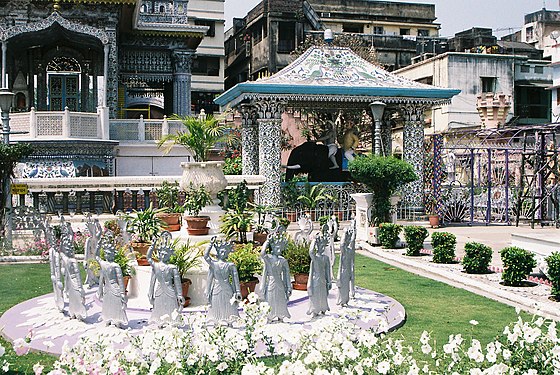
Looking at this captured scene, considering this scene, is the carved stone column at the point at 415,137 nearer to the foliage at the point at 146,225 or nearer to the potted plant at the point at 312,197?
the potted plant at the point at 312,197

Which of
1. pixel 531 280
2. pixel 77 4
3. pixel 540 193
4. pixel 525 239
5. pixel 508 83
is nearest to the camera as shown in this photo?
pixel 531 280

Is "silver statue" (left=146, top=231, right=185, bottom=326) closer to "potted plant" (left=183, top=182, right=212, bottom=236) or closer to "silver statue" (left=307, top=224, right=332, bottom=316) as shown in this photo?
"silver statue" (left=307, top=224, right=332, bottom=316)

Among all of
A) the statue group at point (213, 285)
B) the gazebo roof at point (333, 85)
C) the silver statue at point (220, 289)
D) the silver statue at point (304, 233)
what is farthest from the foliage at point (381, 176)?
the silver statue at point (220, 289)

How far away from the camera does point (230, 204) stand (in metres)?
13.8

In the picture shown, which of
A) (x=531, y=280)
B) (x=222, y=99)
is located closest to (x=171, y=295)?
(x=531, y=280)

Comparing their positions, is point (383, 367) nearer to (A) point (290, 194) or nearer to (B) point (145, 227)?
(B) point (145, 227)

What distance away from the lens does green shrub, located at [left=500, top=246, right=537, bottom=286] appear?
38.8 feet

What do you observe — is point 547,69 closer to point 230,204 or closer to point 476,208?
point 476,208

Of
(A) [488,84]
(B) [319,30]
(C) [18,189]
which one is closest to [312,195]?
(C) [18,189]

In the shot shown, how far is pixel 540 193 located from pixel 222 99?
34.8ft

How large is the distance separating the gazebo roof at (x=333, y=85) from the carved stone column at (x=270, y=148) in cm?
43

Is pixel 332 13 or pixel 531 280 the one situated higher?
pixel 332 13

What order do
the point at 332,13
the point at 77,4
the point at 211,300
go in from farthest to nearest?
the point at 332,13 → the point at 77,4 → the point at 211,300

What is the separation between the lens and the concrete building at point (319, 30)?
4522 centimetres
